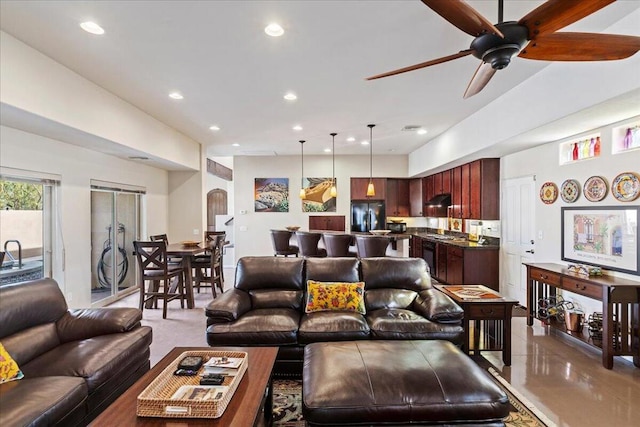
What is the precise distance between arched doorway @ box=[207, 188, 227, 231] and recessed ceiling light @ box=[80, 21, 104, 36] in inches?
389

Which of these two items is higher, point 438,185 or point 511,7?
point 511,7

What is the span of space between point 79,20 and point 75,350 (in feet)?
8.15

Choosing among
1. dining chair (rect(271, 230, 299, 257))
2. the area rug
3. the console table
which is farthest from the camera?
dining chair (rect(271, 230, 299, 257))

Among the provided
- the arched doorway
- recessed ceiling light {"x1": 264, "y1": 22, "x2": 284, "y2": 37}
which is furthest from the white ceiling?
the arched doorway

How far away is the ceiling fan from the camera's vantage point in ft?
5.08

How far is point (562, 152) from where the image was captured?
4270mm

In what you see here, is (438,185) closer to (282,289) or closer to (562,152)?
(562,152)

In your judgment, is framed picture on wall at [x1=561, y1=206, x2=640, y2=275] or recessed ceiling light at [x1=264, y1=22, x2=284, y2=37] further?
framed picture on wall at [x1=561, y1=206, x2=640, y2=275]

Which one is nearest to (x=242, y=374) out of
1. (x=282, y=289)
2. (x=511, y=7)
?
(x=282, y=289)

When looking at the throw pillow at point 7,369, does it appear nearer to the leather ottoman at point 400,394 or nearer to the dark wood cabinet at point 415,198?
the leather ottoman at point 400,394

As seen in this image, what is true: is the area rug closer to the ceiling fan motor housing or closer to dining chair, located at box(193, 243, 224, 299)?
the ceiling fan motor housing

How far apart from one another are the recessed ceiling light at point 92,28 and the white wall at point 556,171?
4938 mm

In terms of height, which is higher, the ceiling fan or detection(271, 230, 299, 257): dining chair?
the ceiling fan

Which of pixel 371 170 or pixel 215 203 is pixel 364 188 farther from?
pixel 215 203
